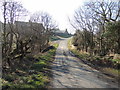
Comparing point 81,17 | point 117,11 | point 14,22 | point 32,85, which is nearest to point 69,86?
point 32,85

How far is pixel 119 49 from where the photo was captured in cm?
2208

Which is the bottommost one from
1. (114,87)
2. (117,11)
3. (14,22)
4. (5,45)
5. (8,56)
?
(114,87)

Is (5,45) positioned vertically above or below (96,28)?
below

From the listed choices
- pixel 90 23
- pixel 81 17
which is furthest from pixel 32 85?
pixel 81 17

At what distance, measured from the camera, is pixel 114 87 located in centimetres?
941

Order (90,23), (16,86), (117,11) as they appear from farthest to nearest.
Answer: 1. (90,23)
2. (117,11)
3. (16,86)

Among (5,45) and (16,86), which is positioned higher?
(5,45)

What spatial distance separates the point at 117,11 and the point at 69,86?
17.9m

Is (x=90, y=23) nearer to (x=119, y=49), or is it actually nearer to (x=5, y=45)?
(x=119, y=49)

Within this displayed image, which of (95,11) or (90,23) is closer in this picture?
(95,11)

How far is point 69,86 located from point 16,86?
11.2ft

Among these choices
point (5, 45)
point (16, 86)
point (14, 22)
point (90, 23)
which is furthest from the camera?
point (90, 23)

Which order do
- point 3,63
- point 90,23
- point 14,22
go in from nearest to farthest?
1. point 3,63
2. point 14,22
3. point 90,23

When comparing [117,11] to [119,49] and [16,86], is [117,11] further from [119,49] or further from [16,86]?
[16,86]
